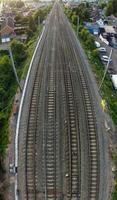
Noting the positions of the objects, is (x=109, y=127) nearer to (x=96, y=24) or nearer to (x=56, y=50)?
(x=56, y=50)

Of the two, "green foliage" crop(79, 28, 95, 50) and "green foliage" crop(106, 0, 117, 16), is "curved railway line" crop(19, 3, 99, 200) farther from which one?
"green foliage" crop(106, 0, 117, 16)

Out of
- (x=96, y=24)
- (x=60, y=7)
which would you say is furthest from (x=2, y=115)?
(x=60, y=7)

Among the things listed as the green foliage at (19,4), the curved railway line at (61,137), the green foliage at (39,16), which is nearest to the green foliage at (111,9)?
the green foliage at (39,16)

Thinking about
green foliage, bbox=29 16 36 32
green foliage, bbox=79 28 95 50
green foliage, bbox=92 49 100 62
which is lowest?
green foliage, bbox=92 49 100 62

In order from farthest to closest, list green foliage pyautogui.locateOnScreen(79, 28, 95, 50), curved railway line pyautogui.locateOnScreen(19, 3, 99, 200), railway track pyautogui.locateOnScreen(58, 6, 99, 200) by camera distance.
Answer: green foliage pyautogui.locateOnScreen(79, 28, 95, 50), railway track pyautogui.locateOnScreen(58, 6, 99, 200), curved railway line pyautogui.locateOnScreen(19, 3, 99, 200)

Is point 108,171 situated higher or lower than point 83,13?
lower

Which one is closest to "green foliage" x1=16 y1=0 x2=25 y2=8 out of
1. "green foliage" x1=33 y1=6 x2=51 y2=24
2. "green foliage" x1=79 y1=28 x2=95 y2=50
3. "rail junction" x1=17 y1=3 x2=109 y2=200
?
"green foliage" x1=33 y1=6 x2=51 y2=24

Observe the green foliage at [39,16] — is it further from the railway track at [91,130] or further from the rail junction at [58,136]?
the rail junction at [58,136]

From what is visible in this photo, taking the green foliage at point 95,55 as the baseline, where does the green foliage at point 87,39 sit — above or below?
above
